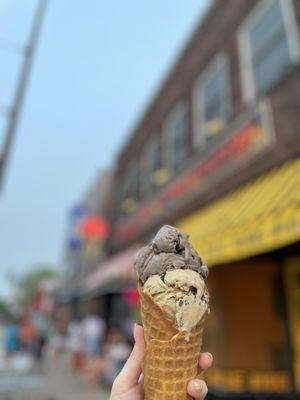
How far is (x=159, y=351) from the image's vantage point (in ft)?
5.65

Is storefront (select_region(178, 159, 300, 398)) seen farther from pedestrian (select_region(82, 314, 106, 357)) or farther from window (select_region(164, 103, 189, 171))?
pedestrian (select_region(82, 314, 106, 357))

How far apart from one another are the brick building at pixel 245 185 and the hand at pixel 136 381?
2612 millimetres

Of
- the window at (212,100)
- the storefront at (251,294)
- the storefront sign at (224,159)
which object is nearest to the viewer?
the storefront at (251,294)

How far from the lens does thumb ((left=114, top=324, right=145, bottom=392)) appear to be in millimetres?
1719

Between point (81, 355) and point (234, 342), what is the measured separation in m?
7.46

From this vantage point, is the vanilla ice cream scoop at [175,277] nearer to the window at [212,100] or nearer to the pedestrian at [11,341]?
the window at [212,100]

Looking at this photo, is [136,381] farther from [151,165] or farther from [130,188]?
[130,188]

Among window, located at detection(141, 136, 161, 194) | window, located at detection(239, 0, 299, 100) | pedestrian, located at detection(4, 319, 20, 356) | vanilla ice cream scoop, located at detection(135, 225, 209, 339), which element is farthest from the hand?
pedestrian, located at detection(4, 319, 20, 356)

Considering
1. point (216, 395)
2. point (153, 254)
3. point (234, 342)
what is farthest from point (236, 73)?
point (153, 254)

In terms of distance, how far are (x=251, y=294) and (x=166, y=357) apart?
594 centimetres

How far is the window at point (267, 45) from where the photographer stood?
23.3ft

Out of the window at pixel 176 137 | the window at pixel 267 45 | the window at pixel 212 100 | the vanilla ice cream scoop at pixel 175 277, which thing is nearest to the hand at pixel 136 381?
the vanilla ice cream scoop at pixel 175 277

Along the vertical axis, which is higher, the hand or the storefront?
the storefront

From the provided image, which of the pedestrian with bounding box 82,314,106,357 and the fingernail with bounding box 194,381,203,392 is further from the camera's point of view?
the pedestrian with bounding box 82,314,106,357
